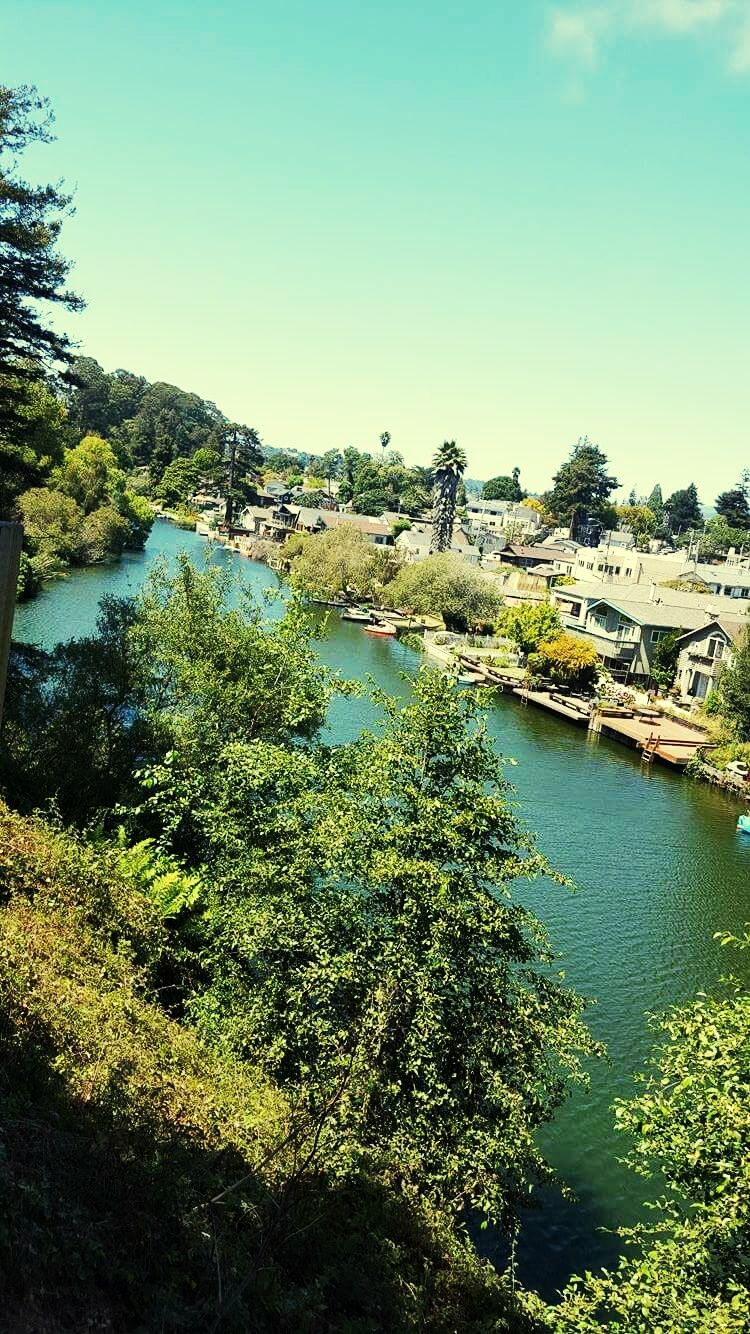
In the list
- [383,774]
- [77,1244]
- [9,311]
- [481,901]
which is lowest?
[77,1244]

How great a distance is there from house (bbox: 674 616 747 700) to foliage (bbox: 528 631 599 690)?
5.46m

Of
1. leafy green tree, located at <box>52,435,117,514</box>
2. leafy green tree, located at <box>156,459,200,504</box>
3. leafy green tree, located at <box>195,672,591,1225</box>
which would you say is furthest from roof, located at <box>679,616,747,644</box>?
leafy green tree, located at <box>156,459,200,504</box>

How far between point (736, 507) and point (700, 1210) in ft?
458

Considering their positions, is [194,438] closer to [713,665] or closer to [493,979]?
[713,665]

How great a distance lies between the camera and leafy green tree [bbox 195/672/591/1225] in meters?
10.6

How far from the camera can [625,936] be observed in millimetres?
24500

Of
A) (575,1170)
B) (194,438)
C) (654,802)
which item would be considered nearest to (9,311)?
(575,1170)

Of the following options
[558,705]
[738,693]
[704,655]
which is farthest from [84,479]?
[738,693]

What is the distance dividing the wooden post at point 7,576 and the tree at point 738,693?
4110 centimetres

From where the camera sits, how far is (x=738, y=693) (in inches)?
1702

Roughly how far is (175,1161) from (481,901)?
485cm

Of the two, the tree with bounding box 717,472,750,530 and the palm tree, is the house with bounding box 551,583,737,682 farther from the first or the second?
the tree with bounding box 717,472,750,530

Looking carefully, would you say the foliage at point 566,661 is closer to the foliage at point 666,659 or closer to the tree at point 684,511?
the foliage at point 666,659

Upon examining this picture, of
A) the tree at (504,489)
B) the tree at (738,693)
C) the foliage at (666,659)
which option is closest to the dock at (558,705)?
the foliage at (666,659)
